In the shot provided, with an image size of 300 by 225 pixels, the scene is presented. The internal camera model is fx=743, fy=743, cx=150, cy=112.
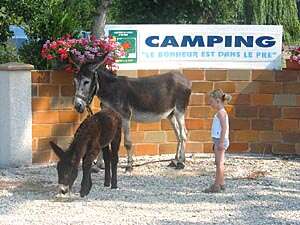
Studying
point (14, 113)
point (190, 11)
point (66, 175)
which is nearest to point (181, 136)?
point (14, 113)

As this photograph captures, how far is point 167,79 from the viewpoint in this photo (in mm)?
10828

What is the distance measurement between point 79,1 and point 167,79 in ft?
25.3

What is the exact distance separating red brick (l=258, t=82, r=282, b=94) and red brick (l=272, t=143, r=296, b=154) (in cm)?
87

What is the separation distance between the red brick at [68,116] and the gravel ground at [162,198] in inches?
29.5

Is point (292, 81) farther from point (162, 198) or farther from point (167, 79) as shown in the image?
point (162, 198)

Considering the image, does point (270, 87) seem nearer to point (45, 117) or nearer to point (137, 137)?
point (137, 137)

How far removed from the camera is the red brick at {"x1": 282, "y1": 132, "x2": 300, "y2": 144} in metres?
11.9

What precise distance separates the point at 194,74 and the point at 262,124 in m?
1.37

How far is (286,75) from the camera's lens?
11.8 meters

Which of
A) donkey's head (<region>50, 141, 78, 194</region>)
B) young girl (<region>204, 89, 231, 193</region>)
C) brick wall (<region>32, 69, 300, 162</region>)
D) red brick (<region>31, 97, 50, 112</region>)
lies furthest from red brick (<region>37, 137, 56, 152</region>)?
Result: young girl (<region>204, 89, 231, 193</region>)

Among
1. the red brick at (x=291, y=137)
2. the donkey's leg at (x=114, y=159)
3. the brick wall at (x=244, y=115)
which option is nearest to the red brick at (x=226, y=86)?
the brick wall at (x=244, y=115)

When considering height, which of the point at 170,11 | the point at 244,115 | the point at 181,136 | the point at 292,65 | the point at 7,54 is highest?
the point at 170,11

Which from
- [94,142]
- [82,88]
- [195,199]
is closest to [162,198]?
[195,199]

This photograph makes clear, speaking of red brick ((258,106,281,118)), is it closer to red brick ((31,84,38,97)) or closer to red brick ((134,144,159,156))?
red brick ((134,144,159,156))
